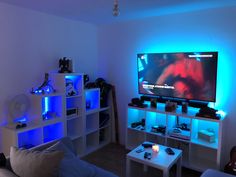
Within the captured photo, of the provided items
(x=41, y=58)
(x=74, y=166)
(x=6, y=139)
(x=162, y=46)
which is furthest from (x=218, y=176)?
(x=41, y=58)

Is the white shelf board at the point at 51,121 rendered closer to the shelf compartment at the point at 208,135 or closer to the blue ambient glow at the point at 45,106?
the blue ambient glow at the point at 45,106

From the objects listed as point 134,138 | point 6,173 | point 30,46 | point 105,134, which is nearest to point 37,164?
point 6,173

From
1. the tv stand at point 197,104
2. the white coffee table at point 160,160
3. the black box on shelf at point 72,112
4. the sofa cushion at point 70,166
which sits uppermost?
the tv stand at point 197,104

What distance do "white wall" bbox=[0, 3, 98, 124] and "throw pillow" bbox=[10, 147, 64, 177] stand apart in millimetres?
1456

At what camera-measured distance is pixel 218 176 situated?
2.03 metres

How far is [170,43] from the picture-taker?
3.23m

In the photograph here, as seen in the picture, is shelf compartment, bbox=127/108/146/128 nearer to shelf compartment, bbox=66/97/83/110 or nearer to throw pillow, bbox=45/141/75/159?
shelf compartment, bbox=66/97/83/110

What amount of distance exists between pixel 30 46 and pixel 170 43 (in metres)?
2.13

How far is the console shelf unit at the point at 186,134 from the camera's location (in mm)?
2796

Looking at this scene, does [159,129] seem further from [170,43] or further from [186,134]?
[170,43]

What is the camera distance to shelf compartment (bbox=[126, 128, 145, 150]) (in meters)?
3.57

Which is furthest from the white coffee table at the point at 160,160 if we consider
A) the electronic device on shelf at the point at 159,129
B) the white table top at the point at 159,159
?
the electronic device on shelf at the point at 159,129

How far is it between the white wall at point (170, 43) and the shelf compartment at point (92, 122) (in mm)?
492

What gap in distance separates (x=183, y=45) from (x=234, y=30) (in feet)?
2.27
